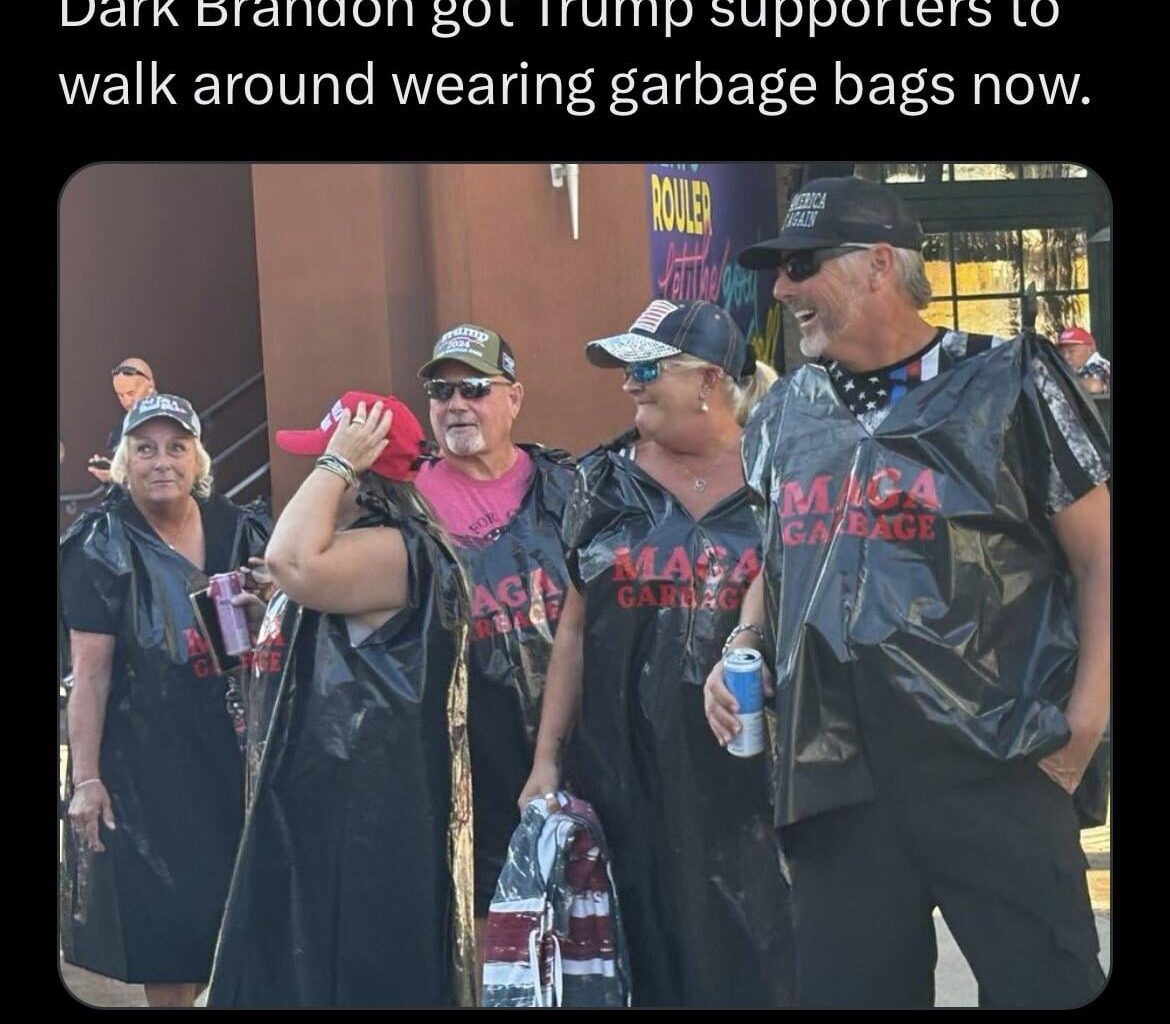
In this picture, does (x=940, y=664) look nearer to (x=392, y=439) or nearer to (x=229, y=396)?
(x=392, y=439)

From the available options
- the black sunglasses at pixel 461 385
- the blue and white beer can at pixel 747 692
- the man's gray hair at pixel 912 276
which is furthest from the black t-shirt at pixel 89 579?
the man's gray hair at pixel 912 276

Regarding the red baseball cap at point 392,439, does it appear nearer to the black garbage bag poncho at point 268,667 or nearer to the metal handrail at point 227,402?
the black garbage bag poncho at point 268,667

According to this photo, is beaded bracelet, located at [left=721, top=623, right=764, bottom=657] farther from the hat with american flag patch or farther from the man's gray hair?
the man's gray hair

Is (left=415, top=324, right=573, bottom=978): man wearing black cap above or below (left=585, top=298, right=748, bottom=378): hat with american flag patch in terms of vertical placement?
below

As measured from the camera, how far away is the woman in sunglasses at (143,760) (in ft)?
17.4

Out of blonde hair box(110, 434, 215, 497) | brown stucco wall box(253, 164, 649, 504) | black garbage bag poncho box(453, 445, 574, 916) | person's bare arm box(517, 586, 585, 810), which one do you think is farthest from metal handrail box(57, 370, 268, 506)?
person's bare arm box(517, 586, 585, 810)

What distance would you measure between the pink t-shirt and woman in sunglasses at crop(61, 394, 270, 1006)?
1.87 feet

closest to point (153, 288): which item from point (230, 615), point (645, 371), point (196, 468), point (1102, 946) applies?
point (196, 468)

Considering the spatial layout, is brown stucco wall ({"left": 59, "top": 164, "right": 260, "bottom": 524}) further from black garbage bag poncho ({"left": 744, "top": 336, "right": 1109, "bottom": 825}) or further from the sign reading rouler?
black garbage bag poncho ({"left": 744, "top": 336, "right": 1109, "bottom": 825})

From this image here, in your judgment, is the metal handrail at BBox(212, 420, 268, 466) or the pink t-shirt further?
the metal handrail at BBox(212, 420, 268, 466)

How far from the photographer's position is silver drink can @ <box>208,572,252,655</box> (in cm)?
512

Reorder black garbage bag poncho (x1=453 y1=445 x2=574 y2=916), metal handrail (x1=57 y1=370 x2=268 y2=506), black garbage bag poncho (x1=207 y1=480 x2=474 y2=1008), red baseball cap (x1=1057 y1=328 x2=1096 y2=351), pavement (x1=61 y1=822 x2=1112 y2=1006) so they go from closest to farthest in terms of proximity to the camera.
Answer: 1. pavement (x1=61 y1=822 x2=1112 y2=1006)
2. black garbage bag poncho (x1=207 y1=480 x2=474 y2=1008)
3. black garbage bag poncho (x1=453 y1=445 x2=574 y2=916)
4. red baseball cap (x1=1057 y1=328 x2=1096 y2=351)
5. metal handrail (x1=57 y1=370 x2=268 y2=506)

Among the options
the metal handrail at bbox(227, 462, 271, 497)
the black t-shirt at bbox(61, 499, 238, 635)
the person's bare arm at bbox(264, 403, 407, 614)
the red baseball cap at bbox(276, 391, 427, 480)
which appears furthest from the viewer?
the metal handrail at bbox(227, 462, 271, 497)

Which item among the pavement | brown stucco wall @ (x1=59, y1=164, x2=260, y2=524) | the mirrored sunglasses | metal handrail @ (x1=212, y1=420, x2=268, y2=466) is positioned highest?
brown stucco wall @ (x1=59, y1=164, x2=260, y2=524)
